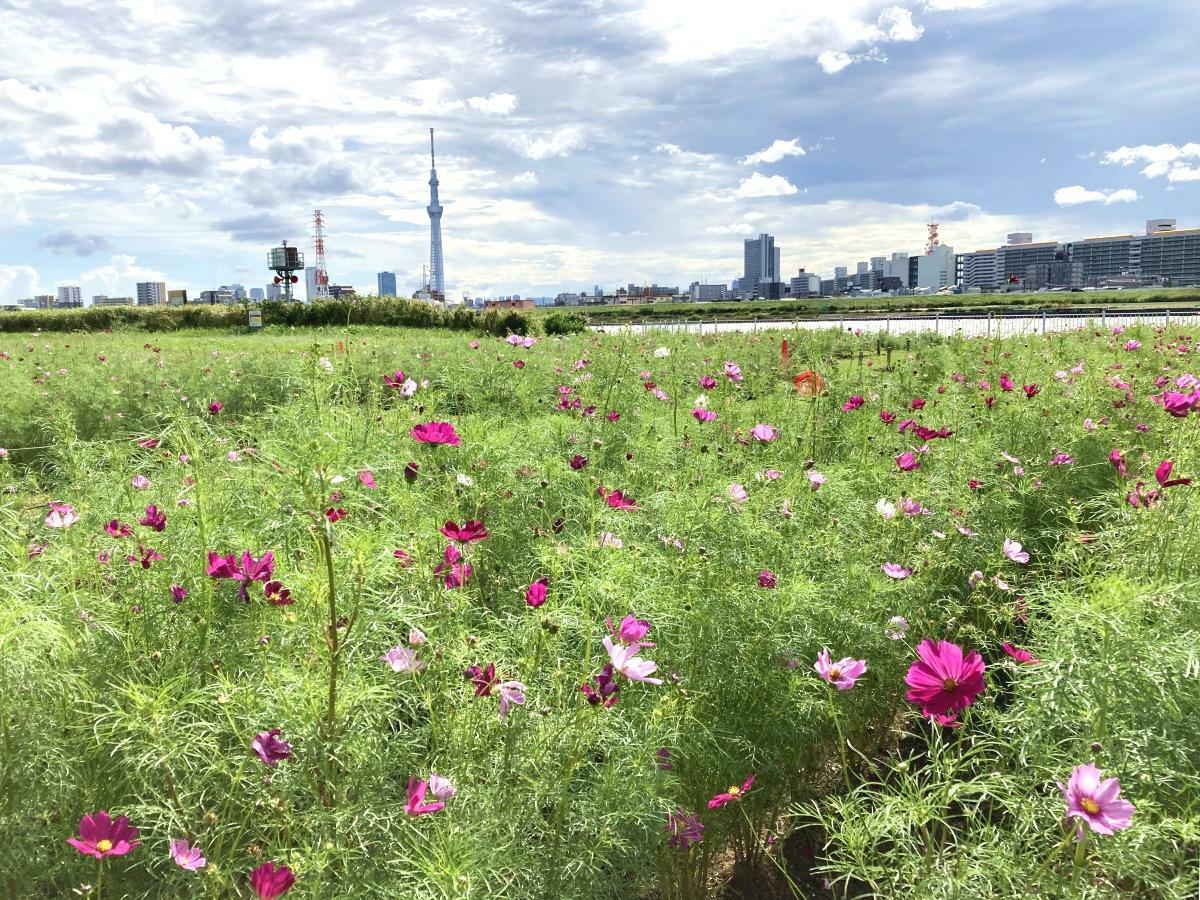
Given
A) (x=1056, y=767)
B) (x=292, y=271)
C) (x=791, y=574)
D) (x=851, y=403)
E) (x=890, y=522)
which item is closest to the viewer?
(x=1056, y=767)

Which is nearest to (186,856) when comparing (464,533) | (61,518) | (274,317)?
(464,533)

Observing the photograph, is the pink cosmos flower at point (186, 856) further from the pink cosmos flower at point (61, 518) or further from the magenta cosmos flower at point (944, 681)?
the magenta cosmos flower at point (944, 681)

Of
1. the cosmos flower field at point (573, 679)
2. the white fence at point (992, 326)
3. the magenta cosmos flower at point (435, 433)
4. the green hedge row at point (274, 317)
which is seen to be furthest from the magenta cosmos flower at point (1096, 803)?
the green hedge row at point (274, 317)

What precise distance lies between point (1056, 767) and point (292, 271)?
51860 millimetres

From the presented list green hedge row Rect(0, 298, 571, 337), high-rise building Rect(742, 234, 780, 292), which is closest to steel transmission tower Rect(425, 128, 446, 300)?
high-rise building Rect(742, 234, 780, 292)

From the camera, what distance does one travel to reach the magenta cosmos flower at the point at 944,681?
1.12 meters

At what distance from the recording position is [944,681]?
115 cm

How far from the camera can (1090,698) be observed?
1.40 m

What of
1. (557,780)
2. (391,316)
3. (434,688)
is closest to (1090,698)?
(557,780)

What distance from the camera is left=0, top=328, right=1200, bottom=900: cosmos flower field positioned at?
128 centimetres

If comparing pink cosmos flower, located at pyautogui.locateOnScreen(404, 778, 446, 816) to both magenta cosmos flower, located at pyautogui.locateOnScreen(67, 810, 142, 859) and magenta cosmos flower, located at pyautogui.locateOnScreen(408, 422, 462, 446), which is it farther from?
magenta cosmos flower, located at pyautogui.locateOnScreen(408, 422, 462, 446)

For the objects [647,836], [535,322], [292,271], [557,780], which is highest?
[292,271]

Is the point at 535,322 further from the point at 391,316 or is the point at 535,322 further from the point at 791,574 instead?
the point at 791,574

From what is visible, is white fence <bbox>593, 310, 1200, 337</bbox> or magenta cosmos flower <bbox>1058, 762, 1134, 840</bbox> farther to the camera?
white fence <bbox>593, 310, 1200, 337</bbox>
